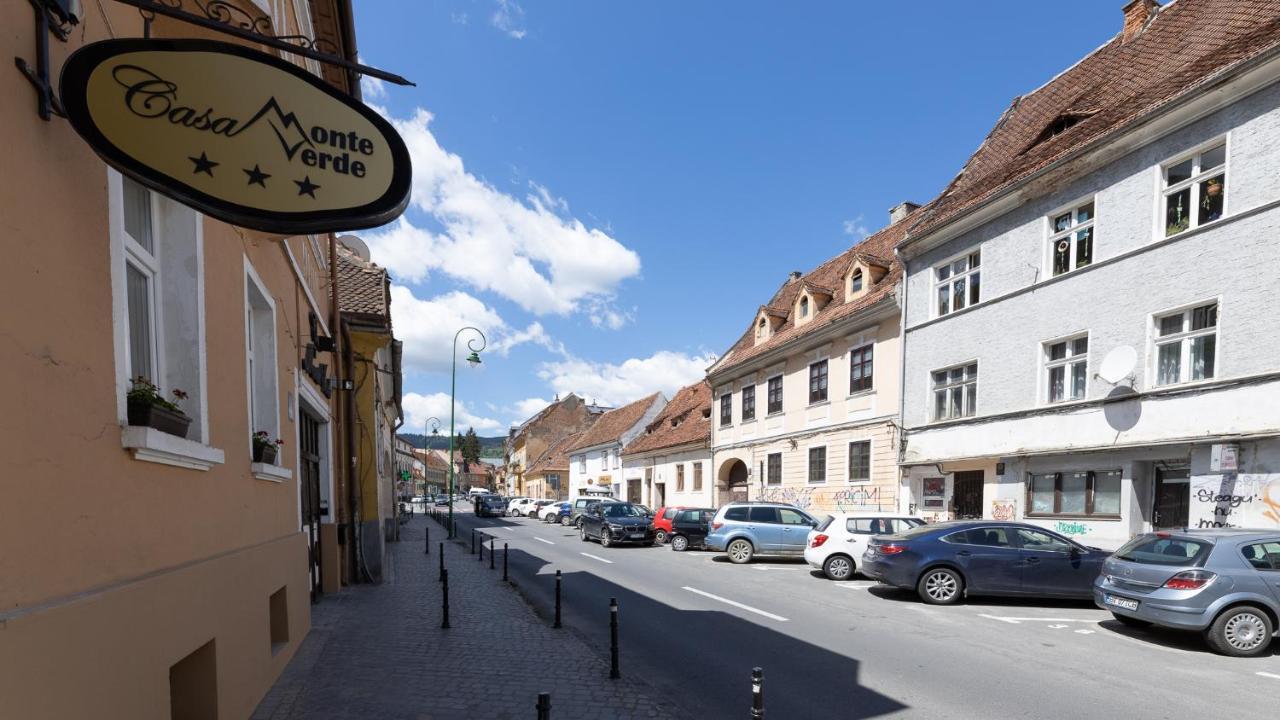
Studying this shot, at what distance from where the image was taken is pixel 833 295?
2583 centimetres

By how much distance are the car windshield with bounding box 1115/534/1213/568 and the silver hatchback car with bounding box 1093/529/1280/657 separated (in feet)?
0.03

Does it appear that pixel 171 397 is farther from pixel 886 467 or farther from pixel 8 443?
pixel 886 467

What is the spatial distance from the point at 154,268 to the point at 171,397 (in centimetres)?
84

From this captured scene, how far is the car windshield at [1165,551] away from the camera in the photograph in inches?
326

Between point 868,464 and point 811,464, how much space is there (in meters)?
3.26

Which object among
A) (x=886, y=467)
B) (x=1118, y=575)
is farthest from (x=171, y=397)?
(x=886, y=467)

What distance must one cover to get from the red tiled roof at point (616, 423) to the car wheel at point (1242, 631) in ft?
130

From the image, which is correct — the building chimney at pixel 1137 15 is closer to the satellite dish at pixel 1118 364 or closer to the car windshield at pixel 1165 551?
the satellite dish at pixel 1118 364

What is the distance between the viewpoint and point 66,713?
8.82 ft

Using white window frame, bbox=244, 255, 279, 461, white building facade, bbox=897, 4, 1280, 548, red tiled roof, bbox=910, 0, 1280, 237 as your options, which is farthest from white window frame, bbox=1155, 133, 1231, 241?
white window frame, bbox=244, 255, 279, 461

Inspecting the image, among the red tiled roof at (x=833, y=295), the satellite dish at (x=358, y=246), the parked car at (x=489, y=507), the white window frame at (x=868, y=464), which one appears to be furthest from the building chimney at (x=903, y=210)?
the parked car at (x=489, y=507)

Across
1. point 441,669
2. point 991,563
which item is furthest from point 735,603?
point 441,669

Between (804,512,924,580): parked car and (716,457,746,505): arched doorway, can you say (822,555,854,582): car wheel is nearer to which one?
(804,512,924,580): parked car

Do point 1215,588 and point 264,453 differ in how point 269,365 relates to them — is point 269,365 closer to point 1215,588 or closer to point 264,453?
point 264,453
